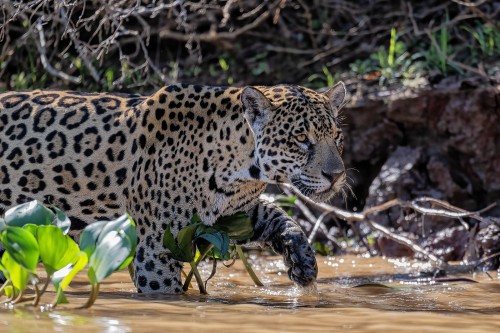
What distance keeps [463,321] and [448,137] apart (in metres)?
4.82

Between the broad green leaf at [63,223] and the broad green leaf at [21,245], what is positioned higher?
the broad green leaf at [63,223]

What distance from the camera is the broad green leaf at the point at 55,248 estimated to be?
509 centimetres

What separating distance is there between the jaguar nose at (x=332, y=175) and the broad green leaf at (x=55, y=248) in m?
1.84

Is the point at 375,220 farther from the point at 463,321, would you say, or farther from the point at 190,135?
the point at 463,321

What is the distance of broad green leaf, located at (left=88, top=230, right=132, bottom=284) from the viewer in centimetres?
488

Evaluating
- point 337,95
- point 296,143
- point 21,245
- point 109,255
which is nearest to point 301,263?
point 296,143

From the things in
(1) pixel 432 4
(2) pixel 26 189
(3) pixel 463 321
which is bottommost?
(3) pixel 463 321

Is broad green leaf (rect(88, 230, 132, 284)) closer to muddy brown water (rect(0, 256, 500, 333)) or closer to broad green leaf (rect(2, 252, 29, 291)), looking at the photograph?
muddy brown water (rect(0, 256, 500, 333))

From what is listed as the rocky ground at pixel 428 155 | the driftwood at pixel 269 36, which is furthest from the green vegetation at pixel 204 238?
the driftwood at pixel 269 36

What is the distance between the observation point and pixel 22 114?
7324 millimetres

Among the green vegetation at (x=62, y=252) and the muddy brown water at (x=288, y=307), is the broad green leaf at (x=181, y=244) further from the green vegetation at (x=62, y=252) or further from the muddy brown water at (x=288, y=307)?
the green vegetation at (x=62, y=252)

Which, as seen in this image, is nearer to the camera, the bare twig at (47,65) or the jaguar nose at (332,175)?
the jaguar nose at (332,175)

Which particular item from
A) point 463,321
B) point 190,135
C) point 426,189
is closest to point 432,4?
point 426,189

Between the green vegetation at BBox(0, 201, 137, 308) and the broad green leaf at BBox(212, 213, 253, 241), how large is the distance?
5.05 feet
